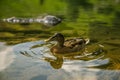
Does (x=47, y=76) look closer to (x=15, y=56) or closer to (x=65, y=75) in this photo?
(x=65, y=75)

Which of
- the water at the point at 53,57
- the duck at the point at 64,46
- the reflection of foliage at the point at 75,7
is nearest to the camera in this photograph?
the water at the point at 53,57

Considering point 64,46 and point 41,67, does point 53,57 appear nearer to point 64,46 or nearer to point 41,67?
point 64,46

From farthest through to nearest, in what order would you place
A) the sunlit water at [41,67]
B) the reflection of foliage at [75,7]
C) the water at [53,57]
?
the reflection of foliage at [75,7] → the water at [53,57] → the sunlit water at [41,67]

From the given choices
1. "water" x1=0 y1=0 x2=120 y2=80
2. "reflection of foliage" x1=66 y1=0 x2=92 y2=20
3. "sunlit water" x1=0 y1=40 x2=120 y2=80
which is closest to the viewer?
"sunlit water" x1=0 y1=40 x2=120 y2=80

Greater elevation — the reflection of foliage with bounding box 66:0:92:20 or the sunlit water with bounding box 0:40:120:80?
the sunlit water with bounding box 0:40:120:80

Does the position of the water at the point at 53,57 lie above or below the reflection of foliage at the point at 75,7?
above

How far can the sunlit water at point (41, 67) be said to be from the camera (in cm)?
1009

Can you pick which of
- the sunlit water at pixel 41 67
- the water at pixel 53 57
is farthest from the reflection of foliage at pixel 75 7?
the sunlit water at pixel 41 67

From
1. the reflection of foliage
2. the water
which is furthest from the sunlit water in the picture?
the reflection of foliage

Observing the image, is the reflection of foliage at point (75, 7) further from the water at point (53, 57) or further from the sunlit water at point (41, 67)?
the sunlit water at point (41, 67)

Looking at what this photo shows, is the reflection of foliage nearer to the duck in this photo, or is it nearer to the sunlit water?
the duck

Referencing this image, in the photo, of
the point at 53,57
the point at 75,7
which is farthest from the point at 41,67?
the point at 75,7

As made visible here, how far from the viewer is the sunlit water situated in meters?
10.1

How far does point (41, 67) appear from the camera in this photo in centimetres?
1102
